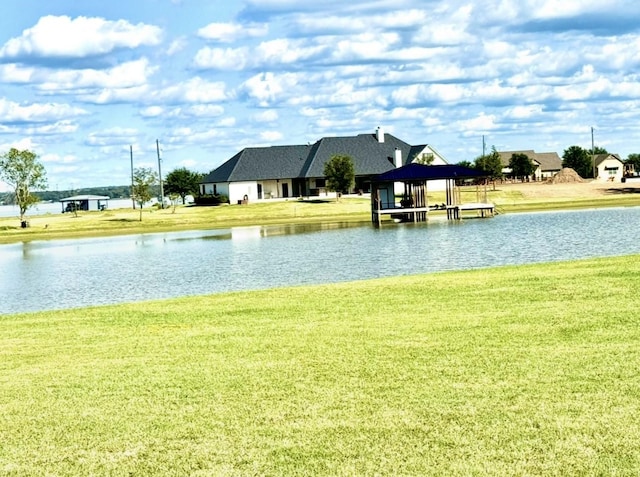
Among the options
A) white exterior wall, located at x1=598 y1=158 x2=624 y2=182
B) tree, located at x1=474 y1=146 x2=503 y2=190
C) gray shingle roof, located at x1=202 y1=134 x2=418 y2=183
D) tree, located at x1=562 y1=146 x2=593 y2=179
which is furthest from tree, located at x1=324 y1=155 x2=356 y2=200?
white exterior wall, located at x1=598 y1=158 x2=624 y2=182

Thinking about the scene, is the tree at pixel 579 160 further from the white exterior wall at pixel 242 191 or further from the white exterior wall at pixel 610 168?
the white exterior wall at pixel 242 191

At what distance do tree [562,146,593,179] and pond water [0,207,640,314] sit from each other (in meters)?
101

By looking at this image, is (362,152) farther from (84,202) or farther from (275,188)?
(84,202)

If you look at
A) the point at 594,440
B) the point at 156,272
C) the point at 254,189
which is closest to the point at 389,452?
the point at 594,440

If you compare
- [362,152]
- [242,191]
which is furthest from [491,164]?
[242,191]

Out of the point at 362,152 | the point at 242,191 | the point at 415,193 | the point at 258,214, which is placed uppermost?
the point at 362,152

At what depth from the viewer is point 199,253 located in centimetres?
3984

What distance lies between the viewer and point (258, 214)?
260ft

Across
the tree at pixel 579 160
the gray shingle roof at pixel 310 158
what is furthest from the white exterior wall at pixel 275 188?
the tree at pixel 579 160

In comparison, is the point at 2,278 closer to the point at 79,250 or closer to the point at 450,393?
the point at 79,250

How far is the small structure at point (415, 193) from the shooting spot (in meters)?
64.3

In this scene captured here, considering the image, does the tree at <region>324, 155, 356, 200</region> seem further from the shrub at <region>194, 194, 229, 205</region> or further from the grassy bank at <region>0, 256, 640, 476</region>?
the grassy bank at <region>0, 256, 640, 476</region>

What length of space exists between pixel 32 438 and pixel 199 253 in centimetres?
3199

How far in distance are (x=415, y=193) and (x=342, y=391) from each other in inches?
2441
